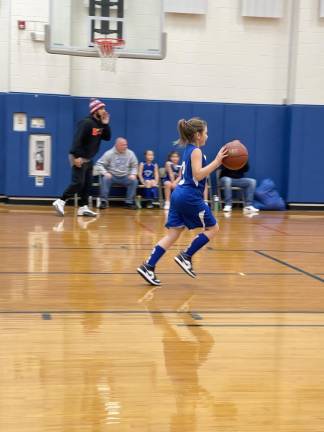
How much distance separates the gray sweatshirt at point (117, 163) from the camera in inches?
472

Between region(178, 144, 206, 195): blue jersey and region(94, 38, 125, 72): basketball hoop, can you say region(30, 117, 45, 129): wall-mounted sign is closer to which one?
region(94, 38, 125, 72): basketball hoop

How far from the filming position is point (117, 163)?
39.4 ft

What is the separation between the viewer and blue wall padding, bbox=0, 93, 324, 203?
1220cm

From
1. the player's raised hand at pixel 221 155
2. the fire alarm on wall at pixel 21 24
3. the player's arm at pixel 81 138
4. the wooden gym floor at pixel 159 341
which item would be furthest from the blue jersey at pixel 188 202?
the fire alarm on wall at pixel 21 24

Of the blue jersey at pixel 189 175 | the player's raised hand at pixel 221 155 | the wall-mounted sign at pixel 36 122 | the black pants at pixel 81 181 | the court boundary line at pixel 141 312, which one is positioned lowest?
the court boundary line at pixel 141 312

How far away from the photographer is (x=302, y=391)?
3.36m

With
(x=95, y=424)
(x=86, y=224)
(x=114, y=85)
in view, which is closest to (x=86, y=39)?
(x=114, y=85)

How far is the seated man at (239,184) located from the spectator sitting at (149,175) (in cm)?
125

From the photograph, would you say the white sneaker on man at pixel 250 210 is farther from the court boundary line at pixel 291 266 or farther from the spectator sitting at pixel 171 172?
the court boundary line at pixel 291 266

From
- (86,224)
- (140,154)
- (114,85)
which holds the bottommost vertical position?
(86,224)

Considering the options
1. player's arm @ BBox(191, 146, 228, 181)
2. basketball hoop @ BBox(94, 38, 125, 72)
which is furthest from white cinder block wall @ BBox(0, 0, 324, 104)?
player's arm @ BBox(191, 146, 228, 181)

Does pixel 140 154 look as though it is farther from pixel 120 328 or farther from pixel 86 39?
pixel 120 328

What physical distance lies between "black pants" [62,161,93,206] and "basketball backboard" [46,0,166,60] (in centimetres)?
202

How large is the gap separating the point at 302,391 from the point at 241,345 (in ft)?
2.56
